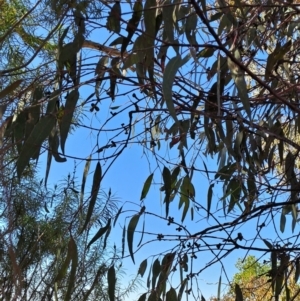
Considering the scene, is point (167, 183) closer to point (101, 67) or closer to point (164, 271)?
point (164, 271)

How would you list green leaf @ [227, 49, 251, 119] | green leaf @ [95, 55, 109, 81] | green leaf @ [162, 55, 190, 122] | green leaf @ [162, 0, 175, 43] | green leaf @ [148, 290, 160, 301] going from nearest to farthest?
1. green leaf @ [162, 55, 190, 122]
2. green leaf @ [227, 49, 251, 119]
3. green leaf @ [162, 0, 175, 43]
4. green leaf @ [95, 55, 109, 81]
5. green leaf @ [148, 290, 160, 301]

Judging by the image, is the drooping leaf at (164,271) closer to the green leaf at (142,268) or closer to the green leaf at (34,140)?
the green leaf at (142,268)

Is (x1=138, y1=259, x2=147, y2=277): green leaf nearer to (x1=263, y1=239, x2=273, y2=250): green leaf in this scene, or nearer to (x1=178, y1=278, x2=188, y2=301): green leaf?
(x1=178, y1=278, x2=188, y2=301): green leaf

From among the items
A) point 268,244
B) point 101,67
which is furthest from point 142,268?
point 101,67

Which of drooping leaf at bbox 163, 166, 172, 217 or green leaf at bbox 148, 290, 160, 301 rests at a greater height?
drooping leaf at bbox 163, 166, 172, 217

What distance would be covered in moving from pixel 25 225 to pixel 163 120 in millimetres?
A: 1127

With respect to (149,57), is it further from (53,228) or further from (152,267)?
(53,228)

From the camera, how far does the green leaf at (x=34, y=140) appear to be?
3.73 feet

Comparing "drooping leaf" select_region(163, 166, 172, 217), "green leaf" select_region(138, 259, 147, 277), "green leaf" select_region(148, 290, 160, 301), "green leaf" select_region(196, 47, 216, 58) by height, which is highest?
"green leaf" select_region(196, 47, 216, 58)

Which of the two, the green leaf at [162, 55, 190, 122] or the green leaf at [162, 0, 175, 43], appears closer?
the green leaf at [162, 55, 190, 122]

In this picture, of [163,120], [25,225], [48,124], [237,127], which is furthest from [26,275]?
[48,124]

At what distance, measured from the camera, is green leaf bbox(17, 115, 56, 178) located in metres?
1.14

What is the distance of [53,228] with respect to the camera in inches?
104

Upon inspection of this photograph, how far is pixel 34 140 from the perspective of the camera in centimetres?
115
